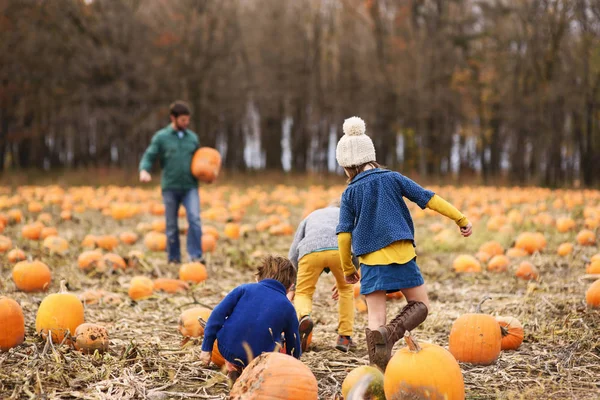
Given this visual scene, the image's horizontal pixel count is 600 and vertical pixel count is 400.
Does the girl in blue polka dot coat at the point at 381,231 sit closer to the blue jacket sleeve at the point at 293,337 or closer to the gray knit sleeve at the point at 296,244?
the blue jacket sleeve at the point at 293,337

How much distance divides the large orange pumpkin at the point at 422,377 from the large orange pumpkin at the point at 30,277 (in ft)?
12.7

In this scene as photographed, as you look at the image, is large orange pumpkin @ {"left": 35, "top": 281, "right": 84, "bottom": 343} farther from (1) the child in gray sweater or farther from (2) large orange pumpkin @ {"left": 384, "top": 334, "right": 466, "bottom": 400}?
(2) large orange pumpkin @ {"left": 384, "top": 334, "right": 466, "bottom": 400}

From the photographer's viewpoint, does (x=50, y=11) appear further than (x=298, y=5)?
No

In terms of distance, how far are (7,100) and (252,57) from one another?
56.9ft

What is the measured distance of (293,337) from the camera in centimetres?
356

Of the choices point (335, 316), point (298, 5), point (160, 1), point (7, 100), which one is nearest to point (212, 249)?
point (335, 316)

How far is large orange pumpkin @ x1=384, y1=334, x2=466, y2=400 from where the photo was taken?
3.05 m

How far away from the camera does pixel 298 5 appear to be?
4019 centimetres

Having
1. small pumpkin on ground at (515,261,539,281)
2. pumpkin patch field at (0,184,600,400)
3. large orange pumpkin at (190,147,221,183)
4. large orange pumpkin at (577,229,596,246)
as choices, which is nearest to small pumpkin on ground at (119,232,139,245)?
pumpkin patch field at (0,184,600,400)

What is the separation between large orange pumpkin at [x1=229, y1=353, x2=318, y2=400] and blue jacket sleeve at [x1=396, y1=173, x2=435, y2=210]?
1364 mm

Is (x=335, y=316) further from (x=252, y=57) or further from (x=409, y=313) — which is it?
(x=252, y=57)

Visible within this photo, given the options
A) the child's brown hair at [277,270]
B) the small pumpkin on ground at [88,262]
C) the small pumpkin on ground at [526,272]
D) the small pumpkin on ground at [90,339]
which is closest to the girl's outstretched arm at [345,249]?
the child's brown hair at [277,270]

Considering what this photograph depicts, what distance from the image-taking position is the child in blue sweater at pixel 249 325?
11.2 ft

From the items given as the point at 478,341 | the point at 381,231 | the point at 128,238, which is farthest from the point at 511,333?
the point at 128,238
